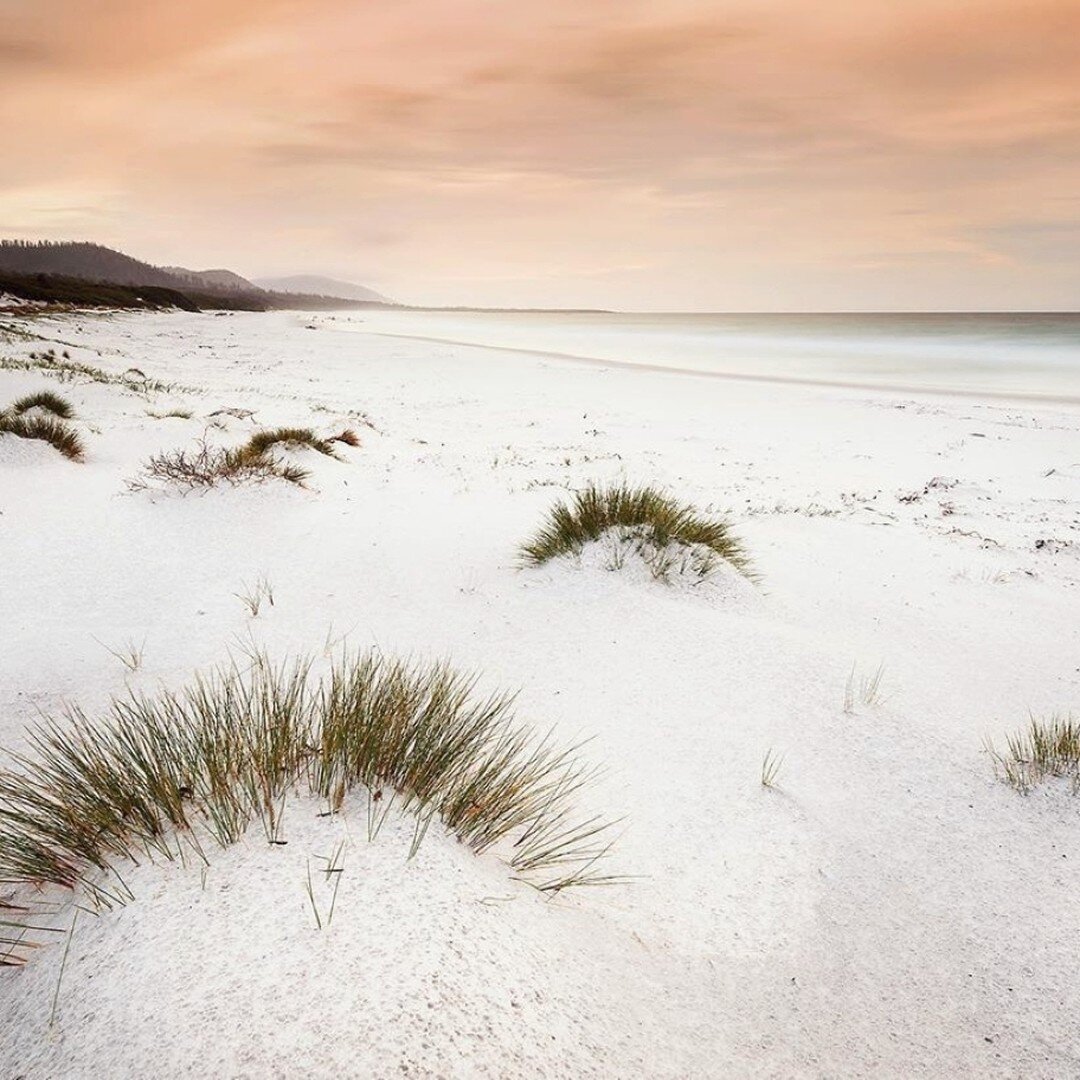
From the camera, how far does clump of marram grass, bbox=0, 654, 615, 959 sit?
1.53 metres

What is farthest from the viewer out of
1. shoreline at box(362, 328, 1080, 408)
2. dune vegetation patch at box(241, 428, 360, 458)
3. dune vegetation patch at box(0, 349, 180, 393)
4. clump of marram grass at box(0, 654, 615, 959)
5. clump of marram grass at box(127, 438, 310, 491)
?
shoreline at box(362, 328, 1080, 408)

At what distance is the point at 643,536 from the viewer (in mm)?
4223

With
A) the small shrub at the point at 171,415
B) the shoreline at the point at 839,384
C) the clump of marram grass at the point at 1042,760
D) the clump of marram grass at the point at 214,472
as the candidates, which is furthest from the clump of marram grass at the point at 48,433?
the shoreline at the point at 839,384

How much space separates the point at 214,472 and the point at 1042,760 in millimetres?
5603

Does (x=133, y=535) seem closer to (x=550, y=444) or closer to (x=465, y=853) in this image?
(x=465, y=853)

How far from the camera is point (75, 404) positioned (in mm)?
9594

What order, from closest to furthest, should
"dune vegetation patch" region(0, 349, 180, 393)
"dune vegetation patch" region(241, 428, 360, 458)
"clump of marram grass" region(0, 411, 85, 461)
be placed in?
"clump of marram grass" region(0, 411, 85, 461)
"dune vegetation patch" region(241, 428, 360, 458)
"dune vegetation patch" region(0, 349, 180, 393)

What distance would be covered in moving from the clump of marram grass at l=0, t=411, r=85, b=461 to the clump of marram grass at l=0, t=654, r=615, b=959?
17.9ft

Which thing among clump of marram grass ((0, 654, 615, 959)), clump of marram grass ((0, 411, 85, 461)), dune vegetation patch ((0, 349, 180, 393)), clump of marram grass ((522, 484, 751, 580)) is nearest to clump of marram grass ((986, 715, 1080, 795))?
clump of marram grass ((0, 654, 615, 959))

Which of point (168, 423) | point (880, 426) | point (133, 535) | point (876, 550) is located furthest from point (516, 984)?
point (880, 426)

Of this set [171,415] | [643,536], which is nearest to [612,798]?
[643,536]

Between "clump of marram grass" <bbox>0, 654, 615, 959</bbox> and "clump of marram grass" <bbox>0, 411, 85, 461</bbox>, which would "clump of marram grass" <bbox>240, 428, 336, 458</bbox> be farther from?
"clump of marram grass" <bbox>0, 654, 615, 959</bbox>

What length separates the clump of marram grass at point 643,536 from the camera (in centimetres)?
416

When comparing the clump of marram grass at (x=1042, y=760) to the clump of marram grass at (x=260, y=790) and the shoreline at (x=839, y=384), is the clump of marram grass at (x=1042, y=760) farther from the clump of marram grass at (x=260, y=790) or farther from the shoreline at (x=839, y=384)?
the shoreline at (x=839, y=384)
